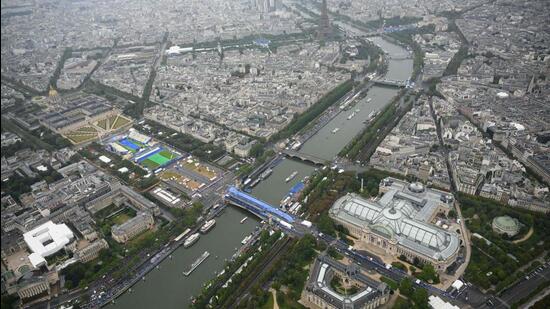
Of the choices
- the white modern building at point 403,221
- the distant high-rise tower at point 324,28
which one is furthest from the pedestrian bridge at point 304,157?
the distant high-rise tower at point 324,28

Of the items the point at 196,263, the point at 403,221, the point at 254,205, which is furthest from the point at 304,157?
the point at 196,263

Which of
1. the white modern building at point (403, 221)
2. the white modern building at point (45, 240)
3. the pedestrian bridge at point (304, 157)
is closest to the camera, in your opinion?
the white modern building at point (403, 221)

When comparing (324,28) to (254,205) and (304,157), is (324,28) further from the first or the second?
(254,205)

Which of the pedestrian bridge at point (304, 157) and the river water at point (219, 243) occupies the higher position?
the pedestrian bridge at point (304, 157)

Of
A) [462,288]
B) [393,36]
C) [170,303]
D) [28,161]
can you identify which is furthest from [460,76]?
[28,161]

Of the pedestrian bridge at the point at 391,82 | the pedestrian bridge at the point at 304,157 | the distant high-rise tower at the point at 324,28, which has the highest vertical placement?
the distant high-rise tower at the point at 324,28

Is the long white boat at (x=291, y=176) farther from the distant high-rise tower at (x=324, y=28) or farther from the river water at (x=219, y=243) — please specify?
the distant high-rise tower at (x=324, y=28)
